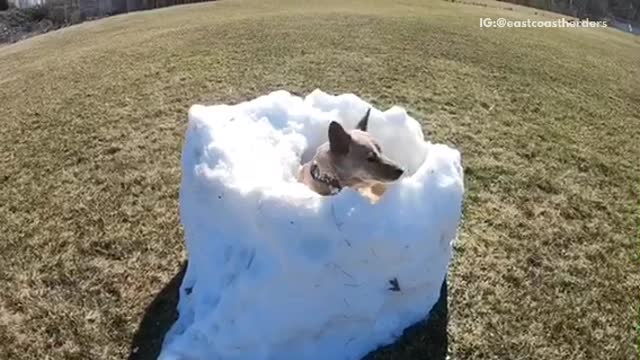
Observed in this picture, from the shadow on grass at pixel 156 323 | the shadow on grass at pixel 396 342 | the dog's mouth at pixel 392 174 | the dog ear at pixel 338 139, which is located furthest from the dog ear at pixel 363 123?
the shadow on grass at pixel 156 323

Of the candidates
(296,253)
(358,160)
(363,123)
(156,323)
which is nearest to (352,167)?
(358,160)

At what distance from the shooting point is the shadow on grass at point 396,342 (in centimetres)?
330

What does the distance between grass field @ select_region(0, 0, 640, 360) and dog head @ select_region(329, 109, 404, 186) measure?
908mm

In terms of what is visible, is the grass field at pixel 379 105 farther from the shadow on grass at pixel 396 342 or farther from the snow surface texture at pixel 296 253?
the snow surface texture at pixel 296 253

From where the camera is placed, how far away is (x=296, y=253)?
2.91 m

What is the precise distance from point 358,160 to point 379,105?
3075mm

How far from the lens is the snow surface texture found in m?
2.92

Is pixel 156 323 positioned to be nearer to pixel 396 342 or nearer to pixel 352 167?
pixel 396 342

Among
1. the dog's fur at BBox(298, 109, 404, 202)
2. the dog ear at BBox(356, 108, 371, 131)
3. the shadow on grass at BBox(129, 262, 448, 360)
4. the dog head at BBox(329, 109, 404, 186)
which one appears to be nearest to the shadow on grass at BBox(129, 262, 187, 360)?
the shadow on grass at BBox(129, 262, 448, 360)

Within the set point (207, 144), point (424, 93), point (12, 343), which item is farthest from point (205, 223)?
point (424, 93)

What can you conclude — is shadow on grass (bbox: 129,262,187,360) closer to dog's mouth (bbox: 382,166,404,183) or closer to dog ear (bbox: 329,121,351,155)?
dog ear (bbox: 329,121,351,155)

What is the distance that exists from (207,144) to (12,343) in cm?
156

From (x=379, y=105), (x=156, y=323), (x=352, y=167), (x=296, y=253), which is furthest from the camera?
(x=379, y=105)

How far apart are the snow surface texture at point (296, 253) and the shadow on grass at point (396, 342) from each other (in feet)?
0.26
